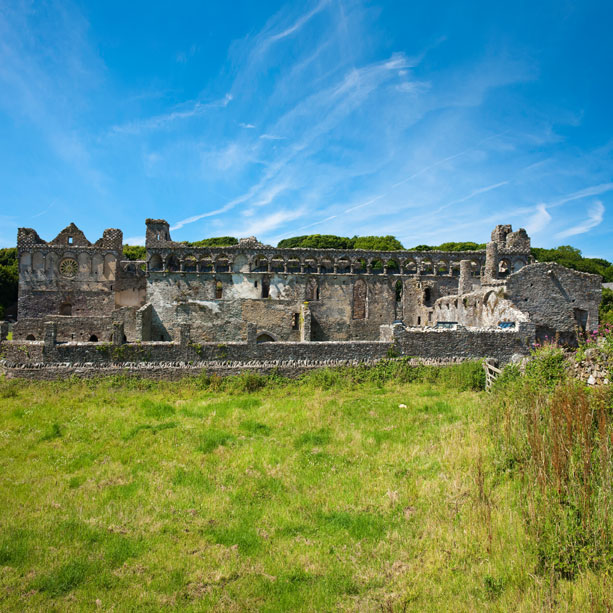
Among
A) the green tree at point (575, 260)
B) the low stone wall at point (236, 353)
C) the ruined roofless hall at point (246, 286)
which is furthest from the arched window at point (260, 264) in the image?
the green tree at point (575, 260)

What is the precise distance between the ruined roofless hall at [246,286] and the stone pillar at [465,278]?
80 mm

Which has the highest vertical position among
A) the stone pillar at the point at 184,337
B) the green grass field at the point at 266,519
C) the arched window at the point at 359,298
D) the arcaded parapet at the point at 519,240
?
the arcaded parapet at the point at 519,240

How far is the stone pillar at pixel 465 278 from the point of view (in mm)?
29697

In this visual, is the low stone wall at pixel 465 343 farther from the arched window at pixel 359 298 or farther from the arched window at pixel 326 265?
the arched window at pixel 326 265

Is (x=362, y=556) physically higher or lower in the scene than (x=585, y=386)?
lower

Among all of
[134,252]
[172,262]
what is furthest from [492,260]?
[134,252]

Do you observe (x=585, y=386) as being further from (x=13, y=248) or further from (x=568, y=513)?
(x=13, y=248)

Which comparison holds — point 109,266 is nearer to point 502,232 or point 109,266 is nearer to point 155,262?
point 155,262

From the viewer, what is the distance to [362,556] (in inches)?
255

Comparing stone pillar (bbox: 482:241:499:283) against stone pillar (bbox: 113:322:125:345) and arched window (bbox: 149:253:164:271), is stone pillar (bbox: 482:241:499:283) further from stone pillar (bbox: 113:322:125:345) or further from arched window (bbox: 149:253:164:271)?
arched window (bbox: 149:253:164:271)

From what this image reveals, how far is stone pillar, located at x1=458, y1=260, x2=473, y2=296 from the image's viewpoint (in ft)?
97.4

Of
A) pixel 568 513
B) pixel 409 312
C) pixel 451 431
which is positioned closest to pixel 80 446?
pixel 451 431

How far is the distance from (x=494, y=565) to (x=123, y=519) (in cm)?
675

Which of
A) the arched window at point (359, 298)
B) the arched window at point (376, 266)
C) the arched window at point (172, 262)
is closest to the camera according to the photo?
the arched window at point (172, 262)
